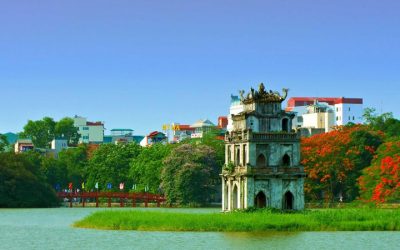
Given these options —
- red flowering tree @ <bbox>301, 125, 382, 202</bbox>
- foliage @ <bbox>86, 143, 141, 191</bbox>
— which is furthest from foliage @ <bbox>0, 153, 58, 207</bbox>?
red flowering tree @ <bbox>301, 125, 382, 202</bbox>

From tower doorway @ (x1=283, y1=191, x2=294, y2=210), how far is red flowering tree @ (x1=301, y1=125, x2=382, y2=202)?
3964 cm

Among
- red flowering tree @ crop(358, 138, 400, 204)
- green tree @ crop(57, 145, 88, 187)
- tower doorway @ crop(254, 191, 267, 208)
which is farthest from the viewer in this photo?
green tree @ crop(57, 145, 88, 187)

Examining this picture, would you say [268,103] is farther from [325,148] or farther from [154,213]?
[325,148]

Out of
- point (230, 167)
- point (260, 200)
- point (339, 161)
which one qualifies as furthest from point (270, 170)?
point (339, 161)

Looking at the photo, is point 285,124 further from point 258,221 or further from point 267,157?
point 258,221

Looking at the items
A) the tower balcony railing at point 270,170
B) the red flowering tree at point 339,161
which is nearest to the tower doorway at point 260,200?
the tower balcony railing at point 270,170

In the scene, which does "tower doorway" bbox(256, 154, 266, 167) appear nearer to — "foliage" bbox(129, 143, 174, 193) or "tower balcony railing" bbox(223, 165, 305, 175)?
"tower balcony railing" bbox(223, 165, 305, 175)

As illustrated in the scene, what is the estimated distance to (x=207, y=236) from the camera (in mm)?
72000

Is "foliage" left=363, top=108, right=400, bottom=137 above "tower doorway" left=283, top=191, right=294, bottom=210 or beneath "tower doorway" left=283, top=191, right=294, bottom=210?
above

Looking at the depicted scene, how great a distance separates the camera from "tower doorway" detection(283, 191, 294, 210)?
84.1m

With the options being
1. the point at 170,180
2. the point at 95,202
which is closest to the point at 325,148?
the point at 170,180

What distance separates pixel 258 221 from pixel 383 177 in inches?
1548

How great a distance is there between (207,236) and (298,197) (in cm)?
1398

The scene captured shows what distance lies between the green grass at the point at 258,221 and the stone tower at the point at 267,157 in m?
3.03
